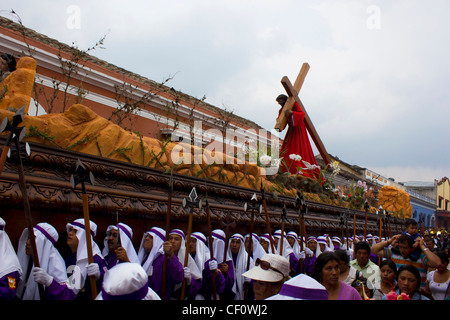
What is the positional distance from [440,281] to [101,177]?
13.3ft

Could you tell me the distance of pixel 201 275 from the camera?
15.8 feet

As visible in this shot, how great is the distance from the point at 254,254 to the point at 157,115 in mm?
5231

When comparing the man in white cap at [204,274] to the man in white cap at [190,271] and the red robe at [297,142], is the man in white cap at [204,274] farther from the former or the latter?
the red robe at [297,142]

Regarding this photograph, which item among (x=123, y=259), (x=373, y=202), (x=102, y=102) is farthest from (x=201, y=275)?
(x=373, y=202)

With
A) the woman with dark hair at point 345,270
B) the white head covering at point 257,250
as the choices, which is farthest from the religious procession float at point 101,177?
the woman with dark hair at point 345,270

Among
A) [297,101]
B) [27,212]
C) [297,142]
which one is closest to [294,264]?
[27,212]

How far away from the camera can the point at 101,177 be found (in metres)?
4.83

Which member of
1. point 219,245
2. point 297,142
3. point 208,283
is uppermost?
point 297,142

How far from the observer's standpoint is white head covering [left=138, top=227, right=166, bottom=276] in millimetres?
4480

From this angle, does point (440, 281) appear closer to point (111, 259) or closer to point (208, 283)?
point (208, 283)

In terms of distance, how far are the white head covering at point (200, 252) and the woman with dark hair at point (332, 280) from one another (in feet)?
5.65

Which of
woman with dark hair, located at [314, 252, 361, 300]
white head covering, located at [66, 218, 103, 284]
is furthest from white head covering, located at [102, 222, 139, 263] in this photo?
woman with dark hair, located at [314, 252, 361, 300]

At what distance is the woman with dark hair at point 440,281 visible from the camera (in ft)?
15.4

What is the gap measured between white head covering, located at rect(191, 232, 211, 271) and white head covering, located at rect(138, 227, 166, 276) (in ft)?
1.59
